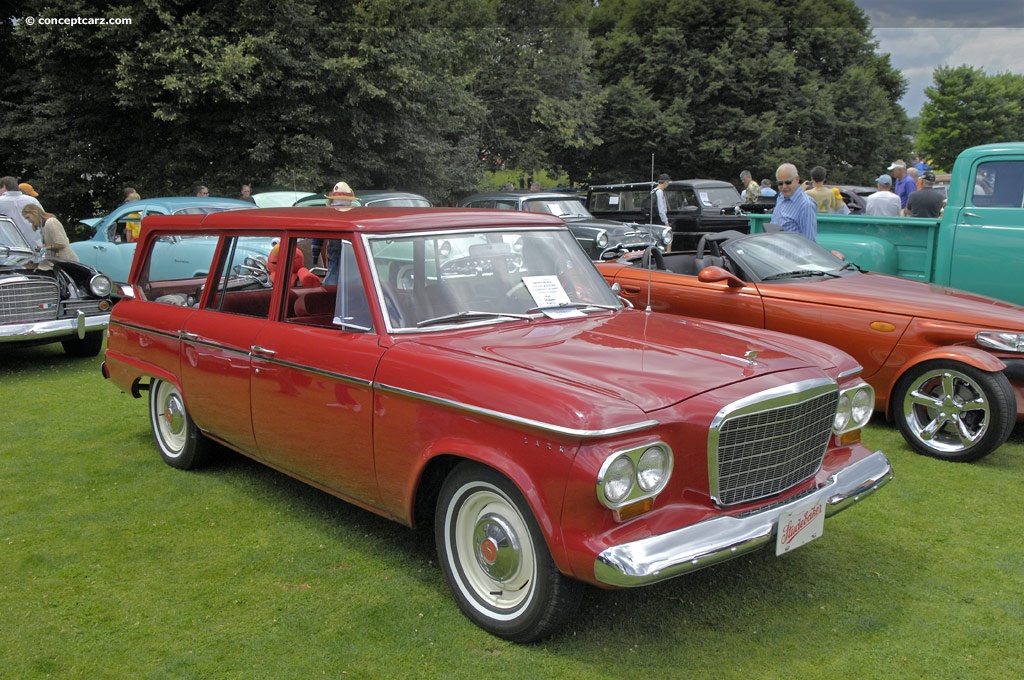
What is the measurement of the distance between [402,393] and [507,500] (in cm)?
70

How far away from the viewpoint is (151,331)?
5.52m

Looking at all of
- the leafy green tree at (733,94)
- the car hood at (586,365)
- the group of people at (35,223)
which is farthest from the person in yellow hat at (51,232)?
the leafy green tree at (733,94)

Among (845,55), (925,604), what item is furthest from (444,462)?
(845,55)

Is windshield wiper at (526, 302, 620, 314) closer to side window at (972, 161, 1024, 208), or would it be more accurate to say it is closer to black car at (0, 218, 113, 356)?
side window at (972, 161, 1024, 208)

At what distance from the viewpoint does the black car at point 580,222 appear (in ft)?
45.1

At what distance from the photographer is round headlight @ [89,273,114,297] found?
897 centimetres

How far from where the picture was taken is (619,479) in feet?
9.94

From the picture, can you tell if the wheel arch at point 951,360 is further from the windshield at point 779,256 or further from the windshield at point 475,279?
the windshield at point 475,279

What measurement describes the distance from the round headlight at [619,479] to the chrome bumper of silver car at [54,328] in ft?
22.9

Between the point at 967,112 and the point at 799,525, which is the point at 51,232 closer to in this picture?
the point at 799,525

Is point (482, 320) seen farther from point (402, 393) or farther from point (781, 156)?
point (781, 156)

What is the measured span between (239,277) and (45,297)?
4697mm

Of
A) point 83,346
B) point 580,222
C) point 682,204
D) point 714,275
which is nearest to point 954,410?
point 714,275

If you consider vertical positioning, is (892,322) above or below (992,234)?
below
